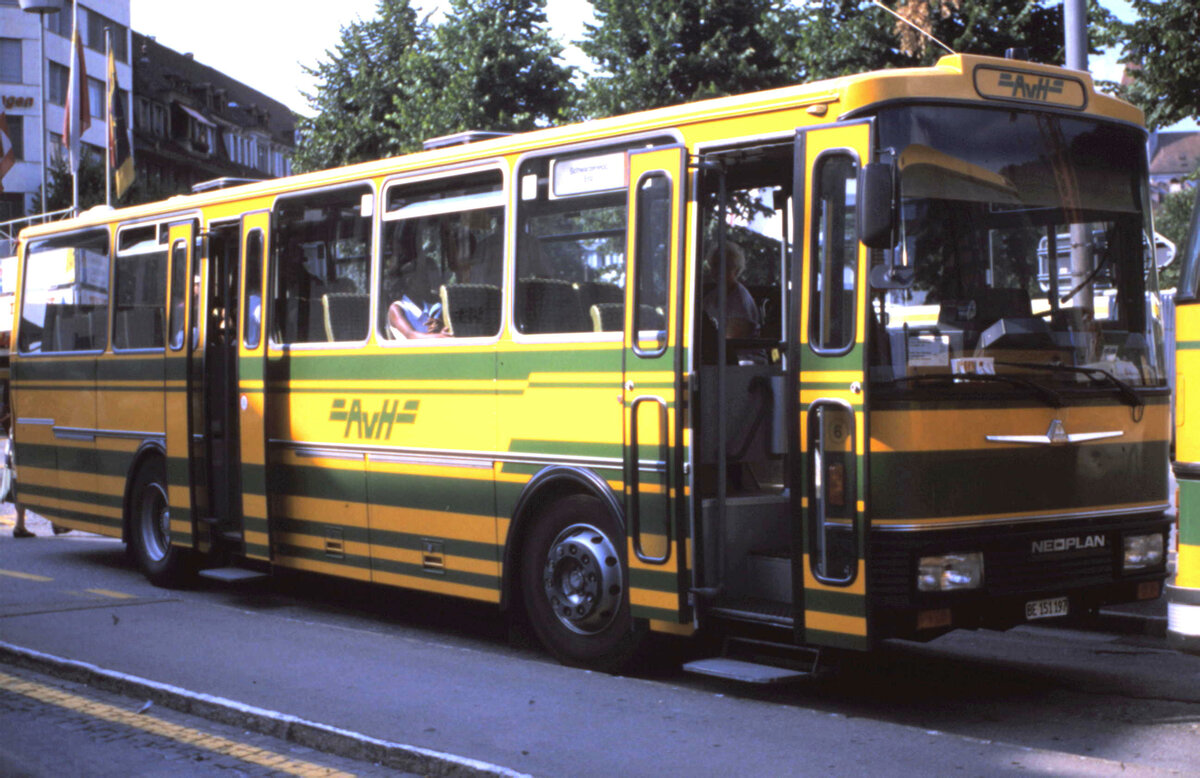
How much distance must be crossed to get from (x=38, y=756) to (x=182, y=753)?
0.65 metres

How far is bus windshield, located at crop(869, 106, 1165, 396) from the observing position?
689cm

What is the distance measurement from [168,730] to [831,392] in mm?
3569

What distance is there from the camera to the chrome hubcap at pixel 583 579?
26.9ft

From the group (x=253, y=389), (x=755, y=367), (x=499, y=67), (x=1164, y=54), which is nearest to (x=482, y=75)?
(x=499, y=67)

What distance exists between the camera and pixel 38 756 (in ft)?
21.8

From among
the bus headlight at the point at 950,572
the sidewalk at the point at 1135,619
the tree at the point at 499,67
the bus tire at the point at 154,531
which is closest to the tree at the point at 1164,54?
the sidewalk at the point at 1135,619

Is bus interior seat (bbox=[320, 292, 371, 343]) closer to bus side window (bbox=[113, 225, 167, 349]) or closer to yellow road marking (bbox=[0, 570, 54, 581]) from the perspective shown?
bus side window (bbox=[113, 225, 167, 349])

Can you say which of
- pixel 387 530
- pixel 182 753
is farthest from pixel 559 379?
pixel 182 753

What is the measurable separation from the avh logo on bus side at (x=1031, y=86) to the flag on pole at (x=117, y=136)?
28263mm

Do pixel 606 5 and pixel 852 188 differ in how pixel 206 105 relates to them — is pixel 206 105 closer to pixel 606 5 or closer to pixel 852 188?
pixel 606 5

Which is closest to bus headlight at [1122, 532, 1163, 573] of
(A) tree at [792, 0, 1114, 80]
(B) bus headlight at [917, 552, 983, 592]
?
(B) bus headlight at [917, 552, 983, 592]

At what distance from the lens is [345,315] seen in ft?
33.8

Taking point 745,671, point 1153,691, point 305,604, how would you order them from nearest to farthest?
point 745,671 < point 1153,691 < point 305,604

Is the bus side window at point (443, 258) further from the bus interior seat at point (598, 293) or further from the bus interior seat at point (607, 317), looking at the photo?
the bus interior seat at point (607, 317)
